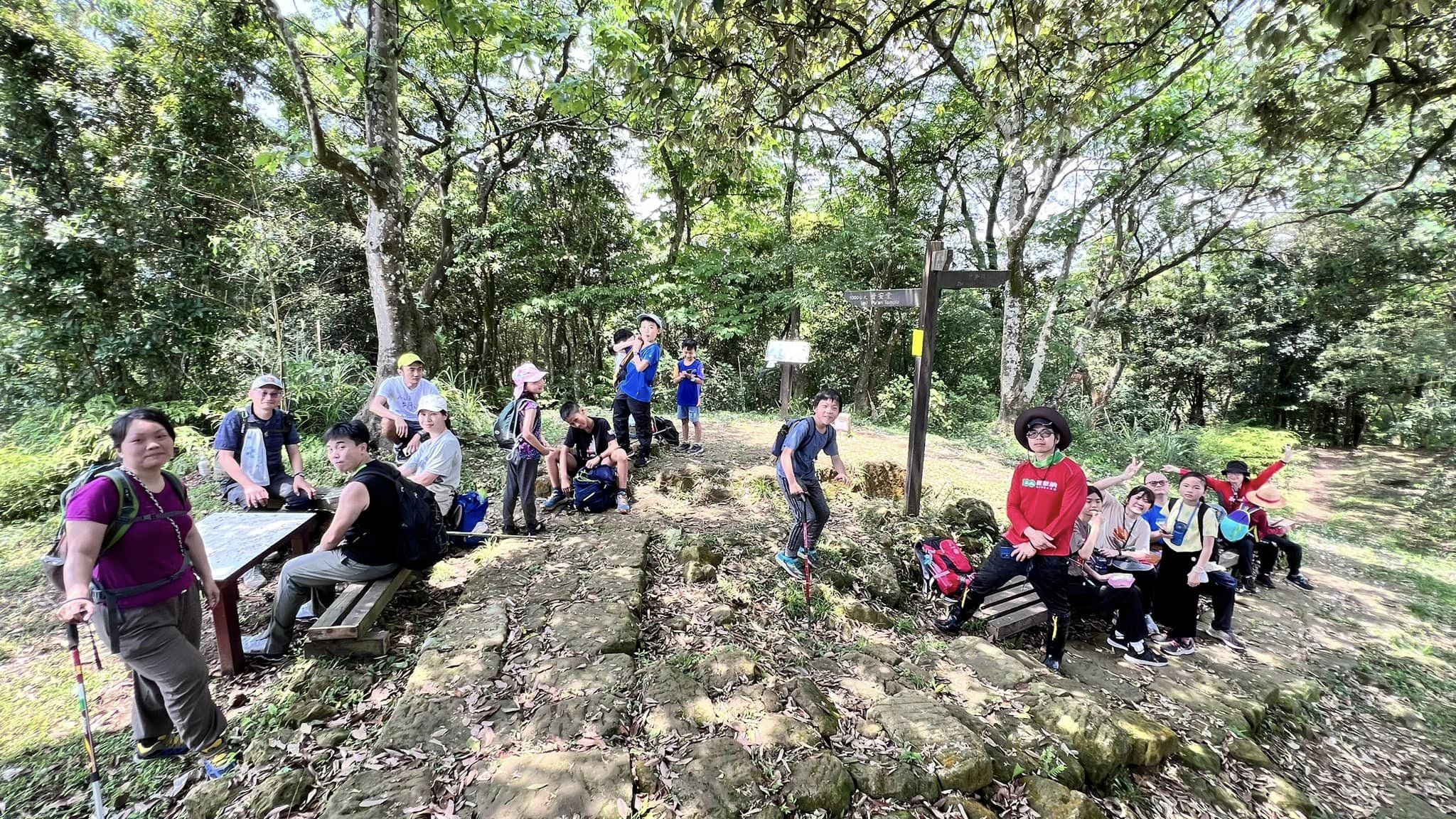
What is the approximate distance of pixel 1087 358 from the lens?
1778cm

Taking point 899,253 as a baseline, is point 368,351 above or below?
below

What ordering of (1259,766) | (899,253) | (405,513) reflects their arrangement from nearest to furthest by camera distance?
(1259,766) < (405,513) < (899,253)

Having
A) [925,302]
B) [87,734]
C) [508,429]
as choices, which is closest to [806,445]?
[925,302]

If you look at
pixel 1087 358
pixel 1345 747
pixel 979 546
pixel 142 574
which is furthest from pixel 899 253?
pixel 142 574

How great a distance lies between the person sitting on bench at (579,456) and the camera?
5586 millimetres

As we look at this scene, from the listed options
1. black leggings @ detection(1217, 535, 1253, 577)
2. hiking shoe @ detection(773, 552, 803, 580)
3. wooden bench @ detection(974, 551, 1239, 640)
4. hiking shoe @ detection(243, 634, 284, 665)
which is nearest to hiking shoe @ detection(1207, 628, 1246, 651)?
black leggings @ detection(1217, 535, 1253, 577)

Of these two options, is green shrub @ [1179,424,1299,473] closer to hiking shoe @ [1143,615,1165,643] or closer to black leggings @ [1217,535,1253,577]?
black leggings @ [1217,535,1253,577]

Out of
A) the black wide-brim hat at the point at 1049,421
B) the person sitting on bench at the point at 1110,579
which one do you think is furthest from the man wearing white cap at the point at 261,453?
the person sitting on bench at the point at 1110,579

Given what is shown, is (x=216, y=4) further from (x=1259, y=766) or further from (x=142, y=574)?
(x=1259, y=766)

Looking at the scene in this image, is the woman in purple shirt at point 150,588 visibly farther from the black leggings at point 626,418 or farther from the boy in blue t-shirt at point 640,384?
the black leggings at point 626,418

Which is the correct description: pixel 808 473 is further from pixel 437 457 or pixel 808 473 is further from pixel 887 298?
pixel 437 457

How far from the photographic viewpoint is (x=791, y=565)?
15.4 feet

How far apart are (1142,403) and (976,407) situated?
22.1 feet

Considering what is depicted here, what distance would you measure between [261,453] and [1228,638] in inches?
327
